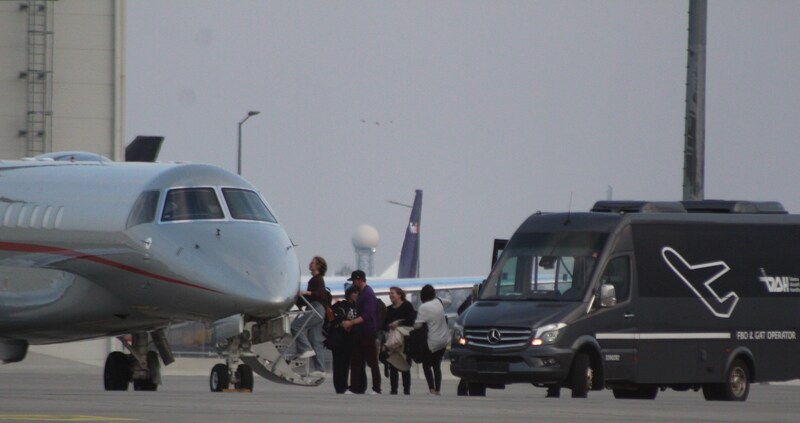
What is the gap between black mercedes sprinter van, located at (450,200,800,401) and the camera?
79.1 ft

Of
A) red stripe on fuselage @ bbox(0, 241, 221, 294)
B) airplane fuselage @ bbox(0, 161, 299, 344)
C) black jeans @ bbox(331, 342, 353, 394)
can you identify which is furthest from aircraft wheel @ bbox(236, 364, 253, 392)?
black jeans @ bbox(331, 342, 353, 394)

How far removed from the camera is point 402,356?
2767 centimetres

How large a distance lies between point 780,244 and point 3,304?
37.3ft

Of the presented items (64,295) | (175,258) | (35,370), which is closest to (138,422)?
(175,258)

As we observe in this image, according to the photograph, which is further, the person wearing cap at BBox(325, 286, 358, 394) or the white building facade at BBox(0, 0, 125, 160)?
the white building facade at BBox(0, 0, 125, 160)

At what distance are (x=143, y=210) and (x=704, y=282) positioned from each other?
8.14 m

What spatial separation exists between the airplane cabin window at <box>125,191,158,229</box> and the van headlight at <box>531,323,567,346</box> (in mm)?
5274

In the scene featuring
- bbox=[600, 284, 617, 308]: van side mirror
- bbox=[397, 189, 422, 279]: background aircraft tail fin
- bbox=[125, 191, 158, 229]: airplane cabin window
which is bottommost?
bbox=[397, 189, 422, 279]: background aircraft tail fin

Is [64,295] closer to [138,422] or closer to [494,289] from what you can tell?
[494,289]

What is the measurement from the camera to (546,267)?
82.0 feet

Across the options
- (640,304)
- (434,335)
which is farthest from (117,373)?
(640,304)

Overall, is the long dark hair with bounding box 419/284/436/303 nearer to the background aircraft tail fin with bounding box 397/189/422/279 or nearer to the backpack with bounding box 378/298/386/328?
the backpack with bounding box 378/298/386/328

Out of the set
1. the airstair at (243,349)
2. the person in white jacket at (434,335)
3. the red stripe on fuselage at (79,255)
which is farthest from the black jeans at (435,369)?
the red stripe on fuselage at (79,255)

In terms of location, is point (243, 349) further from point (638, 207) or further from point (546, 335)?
point (638, 207)
